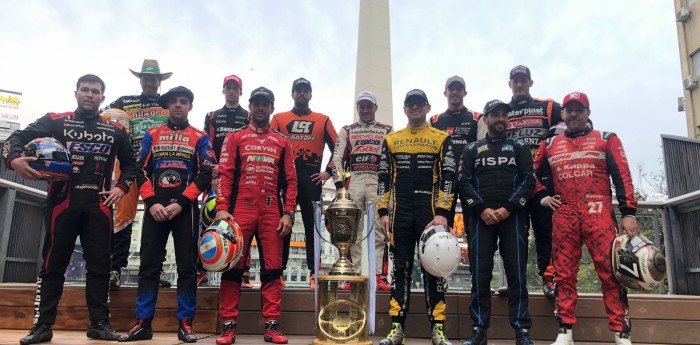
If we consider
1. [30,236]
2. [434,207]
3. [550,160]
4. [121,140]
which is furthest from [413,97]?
[30,236]

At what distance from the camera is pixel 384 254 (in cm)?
575

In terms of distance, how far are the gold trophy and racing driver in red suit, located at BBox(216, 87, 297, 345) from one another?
528 mm

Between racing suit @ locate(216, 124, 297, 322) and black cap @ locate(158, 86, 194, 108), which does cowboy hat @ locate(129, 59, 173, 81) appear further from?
racing suit @ locate(216, 124, 297, 322)

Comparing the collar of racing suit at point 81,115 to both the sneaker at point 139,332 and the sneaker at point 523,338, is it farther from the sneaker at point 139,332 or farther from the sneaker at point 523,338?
the sneaker at point 523,338

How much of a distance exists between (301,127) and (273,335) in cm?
261

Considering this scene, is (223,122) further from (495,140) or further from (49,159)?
(495,140)

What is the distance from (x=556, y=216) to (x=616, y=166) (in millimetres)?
674

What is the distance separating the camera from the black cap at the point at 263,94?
4.87 metres

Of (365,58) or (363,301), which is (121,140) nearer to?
(363,301)

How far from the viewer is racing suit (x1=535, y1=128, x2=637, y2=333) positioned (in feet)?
13.9

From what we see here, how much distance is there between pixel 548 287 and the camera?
5.11 meters

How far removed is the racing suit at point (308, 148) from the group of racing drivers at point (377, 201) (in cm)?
76

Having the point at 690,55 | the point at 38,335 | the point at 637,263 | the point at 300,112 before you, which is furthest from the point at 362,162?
the point at 690,55

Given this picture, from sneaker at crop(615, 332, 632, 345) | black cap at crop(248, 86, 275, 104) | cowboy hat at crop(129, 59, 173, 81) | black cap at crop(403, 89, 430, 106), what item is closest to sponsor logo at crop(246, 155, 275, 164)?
black cap at crop(248, 86, 275, 104)
